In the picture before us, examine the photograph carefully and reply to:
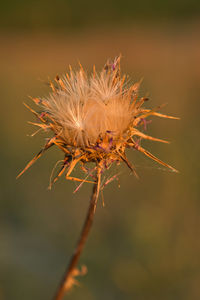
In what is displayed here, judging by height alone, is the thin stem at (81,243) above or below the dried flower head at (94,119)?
below

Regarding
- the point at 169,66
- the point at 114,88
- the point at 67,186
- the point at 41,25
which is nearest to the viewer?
the point at 114,88

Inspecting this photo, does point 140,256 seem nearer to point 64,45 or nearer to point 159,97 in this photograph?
point 159,97

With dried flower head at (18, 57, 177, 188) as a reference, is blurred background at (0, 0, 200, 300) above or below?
below

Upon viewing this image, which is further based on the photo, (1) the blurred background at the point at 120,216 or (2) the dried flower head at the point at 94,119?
(1) the blurred background at the point at 120,216

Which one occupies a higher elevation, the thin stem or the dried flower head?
the dried flower head

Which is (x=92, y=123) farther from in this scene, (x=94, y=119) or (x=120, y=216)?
(x=120, y=216)

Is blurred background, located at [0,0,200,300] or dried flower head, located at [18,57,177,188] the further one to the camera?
blurred background, located at [0,0,200,300]

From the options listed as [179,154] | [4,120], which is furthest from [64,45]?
[179,154]
